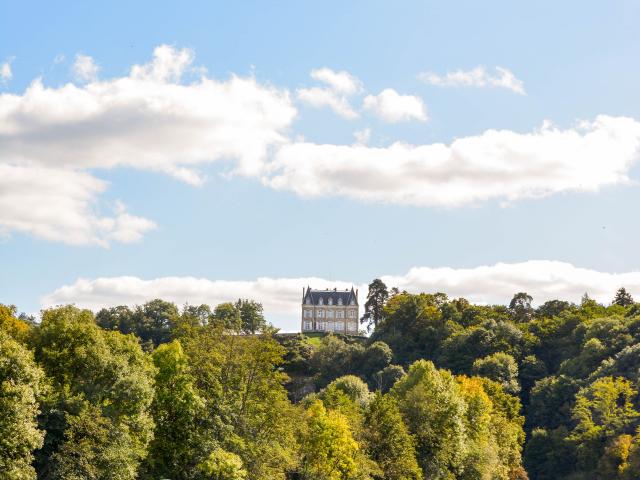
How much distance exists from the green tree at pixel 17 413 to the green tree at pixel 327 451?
24.8 metres

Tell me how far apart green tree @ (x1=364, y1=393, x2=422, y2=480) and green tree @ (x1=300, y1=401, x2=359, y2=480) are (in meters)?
7.11

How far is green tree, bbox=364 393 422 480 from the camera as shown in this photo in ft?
246

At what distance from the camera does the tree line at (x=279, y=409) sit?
168ft

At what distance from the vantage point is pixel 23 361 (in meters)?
48.3

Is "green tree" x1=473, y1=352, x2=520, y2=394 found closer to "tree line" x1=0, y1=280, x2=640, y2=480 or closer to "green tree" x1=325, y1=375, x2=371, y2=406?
"tree line" x1=0, y1=280, x2=640, y2=480

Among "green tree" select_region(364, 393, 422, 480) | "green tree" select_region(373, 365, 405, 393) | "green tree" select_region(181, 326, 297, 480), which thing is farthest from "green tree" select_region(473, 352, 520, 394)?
"green tree" select_region(181, 326, 297, 480)

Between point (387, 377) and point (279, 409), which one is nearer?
point (279, 409)

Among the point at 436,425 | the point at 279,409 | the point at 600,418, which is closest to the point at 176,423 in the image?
the point at 279,409

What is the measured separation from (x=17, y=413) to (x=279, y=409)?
21774 mm

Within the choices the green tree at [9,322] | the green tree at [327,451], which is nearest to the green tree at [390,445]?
the green tree at [327,451]

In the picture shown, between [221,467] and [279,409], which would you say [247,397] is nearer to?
[279,409]

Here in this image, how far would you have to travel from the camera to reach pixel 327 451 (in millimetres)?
67250

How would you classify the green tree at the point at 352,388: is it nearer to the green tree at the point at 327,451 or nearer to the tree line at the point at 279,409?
the tree line at the point at 279,409

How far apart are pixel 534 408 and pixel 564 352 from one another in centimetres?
1789
